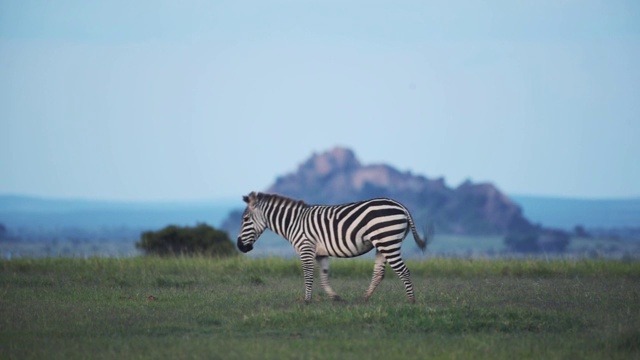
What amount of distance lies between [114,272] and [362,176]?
338 feet

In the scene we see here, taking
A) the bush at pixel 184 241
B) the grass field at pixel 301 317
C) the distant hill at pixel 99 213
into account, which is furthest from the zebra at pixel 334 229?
the distant hill at pixel 99 213

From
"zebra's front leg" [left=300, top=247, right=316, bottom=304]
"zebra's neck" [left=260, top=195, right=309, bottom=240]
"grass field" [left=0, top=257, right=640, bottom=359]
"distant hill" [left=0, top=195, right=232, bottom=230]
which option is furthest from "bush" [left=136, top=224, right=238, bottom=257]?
"distant hill" [left=0, top=195, right=232, bottom=230]

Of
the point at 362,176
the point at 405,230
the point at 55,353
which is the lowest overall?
the point at 55,353

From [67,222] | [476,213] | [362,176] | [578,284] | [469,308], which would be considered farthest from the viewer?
[67,222]

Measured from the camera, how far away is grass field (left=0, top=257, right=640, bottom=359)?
1134cm

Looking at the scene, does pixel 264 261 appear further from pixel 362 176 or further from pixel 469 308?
pixel 362 176

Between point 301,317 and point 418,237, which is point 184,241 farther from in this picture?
point 301,317

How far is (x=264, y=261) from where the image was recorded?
22.7 meters

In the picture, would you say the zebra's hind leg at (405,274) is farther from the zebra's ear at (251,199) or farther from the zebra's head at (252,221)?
the zebra's ear at (251,199)

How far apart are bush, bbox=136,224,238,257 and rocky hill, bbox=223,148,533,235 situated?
7219cm

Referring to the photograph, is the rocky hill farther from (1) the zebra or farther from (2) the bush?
(1) the zebra

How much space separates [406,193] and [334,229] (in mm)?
100981

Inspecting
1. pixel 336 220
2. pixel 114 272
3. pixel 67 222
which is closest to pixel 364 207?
pixel 336 220

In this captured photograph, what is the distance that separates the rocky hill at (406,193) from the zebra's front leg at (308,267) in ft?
291
